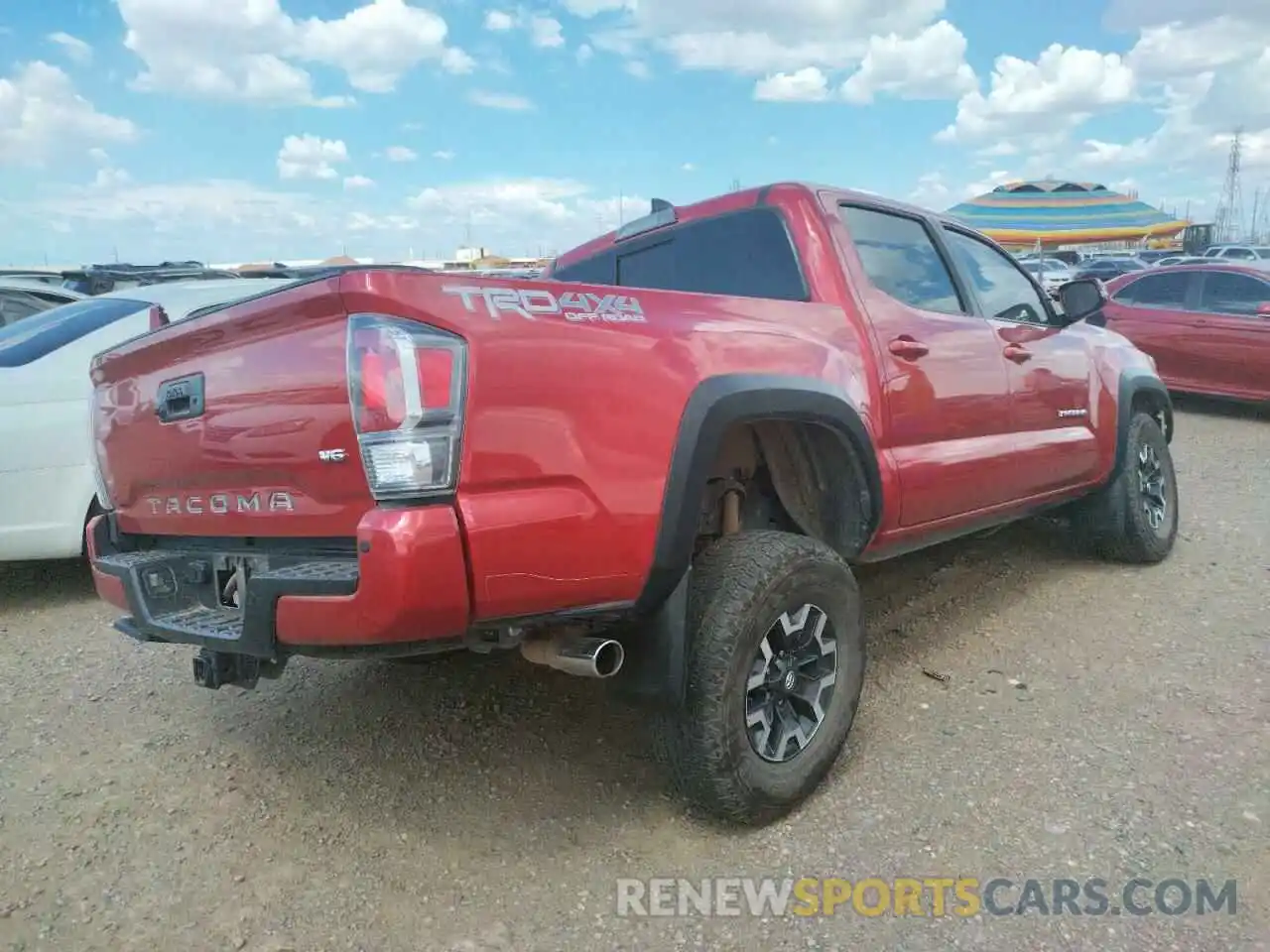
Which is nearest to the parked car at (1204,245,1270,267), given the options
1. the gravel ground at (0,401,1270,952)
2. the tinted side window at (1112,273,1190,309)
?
the tinted side window at (1112,273,1190,309)

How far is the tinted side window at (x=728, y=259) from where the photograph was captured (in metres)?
3.29

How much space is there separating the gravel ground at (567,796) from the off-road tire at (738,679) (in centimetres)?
15

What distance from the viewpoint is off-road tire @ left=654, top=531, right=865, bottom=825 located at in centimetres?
250

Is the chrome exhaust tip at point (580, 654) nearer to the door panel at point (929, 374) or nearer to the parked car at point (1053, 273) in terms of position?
the door panel at point (929, 374)

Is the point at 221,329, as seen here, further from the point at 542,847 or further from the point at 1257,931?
the point at 1257,931

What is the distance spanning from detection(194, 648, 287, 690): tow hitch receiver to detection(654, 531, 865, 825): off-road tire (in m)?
1.08

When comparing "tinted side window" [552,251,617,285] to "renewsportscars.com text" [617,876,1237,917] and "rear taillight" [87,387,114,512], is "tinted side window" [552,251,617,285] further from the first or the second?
"renewsportscars.com text" [617,876,1237,917]

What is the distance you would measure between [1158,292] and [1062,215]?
42303 millimetres

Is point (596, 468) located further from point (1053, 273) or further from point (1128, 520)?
point (1053, 273)

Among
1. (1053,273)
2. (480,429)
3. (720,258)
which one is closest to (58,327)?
(720,258)

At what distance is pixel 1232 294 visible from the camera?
9.69 m

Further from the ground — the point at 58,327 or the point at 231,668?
the point at 58,327

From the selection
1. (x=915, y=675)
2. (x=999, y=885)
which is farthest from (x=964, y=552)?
(x=999, y=885)

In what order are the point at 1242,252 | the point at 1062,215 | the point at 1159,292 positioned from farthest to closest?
the point at 1062,215 → the point at 1242,252 → the point at 1159,292
